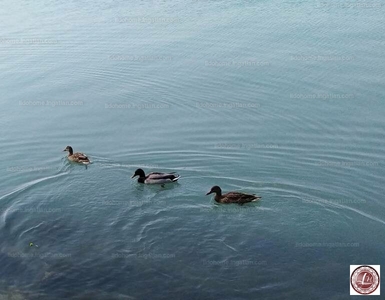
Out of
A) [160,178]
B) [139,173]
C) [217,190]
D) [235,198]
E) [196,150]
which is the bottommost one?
[235,198]

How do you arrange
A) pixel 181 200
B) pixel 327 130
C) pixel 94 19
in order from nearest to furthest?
1. pixel 181 200
2. pixel 327 130
3. pixel 94 19

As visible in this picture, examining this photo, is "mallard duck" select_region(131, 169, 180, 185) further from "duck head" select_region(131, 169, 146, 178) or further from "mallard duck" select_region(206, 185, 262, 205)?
"mallard duck" select_region(206, 185, 262, 205)

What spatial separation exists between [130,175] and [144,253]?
4695 millimetres

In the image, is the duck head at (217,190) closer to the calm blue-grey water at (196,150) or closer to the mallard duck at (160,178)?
the calm blue-grey water at (196,150)

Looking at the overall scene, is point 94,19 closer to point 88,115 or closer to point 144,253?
point 88,115

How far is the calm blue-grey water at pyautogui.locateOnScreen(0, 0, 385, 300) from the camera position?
14.7 meters

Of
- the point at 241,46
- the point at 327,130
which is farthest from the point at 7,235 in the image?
the point at 241,46

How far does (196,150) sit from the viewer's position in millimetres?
20609

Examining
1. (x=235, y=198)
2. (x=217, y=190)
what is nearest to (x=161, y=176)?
(x=217, y=190)

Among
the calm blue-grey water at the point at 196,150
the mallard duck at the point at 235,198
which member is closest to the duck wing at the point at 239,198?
the mallard duck at the point at 235,198

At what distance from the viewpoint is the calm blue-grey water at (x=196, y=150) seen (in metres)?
14.7

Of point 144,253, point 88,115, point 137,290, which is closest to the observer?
point 137,290

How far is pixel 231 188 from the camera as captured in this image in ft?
60.7

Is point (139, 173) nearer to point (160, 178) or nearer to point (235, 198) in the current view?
point (160, 178)
